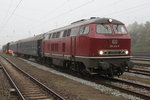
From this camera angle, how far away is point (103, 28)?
1259cm

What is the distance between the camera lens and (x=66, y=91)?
33.0 ft

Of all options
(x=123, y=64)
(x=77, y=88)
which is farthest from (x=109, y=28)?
(x=77, y=88)

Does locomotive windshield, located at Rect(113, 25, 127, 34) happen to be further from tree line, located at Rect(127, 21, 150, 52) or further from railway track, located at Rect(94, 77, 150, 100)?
tree line, located at Rect(127, 21, 150, 52)

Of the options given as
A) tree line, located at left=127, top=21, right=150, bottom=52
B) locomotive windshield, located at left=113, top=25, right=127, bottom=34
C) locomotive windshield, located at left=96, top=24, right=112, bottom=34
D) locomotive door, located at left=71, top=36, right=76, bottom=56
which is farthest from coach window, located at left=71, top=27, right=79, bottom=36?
tree line, located at left=127, top=21, right=150, bottom=52

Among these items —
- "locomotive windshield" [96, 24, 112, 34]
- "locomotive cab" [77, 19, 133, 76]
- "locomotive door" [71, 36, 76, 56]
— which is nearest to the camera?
"locomotive cab" [77, 19, 133, 76]

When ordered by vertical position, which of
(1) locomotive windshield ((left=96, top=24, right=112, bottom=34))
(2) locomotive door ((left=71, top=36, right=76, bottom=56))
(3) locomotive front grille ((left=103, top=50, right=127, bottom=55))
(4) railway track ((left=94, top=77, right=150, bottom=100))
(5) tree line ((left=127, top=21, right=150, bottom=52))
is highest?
(5) tree line ((left=127, top=21, right=150, bottom=52))

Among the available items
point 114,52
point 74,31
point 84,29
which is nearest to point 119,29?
point 114,52

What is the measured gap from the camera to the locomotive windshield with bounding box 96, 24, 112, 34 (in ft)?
40.8

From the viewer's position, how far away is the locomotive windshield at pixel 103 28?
40.8 feet

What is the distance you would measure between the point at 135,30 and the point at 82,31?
63734mm

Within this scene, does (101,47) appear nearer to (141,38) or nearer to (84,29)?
(84,29)

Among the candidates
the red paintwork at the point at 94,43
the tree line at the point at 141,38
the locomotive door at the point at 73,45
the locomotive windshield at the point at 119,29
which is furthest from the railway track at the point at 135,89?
the tree line at the point at 141,38

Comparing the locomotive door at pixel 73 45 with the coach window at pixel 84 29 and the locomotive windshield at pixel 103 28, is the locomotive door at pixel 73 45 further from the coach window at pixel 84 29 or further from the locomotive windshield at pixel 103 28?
the locomotive windshield at pixel 103 28

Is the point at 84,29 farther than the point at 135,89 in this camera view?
Yes
